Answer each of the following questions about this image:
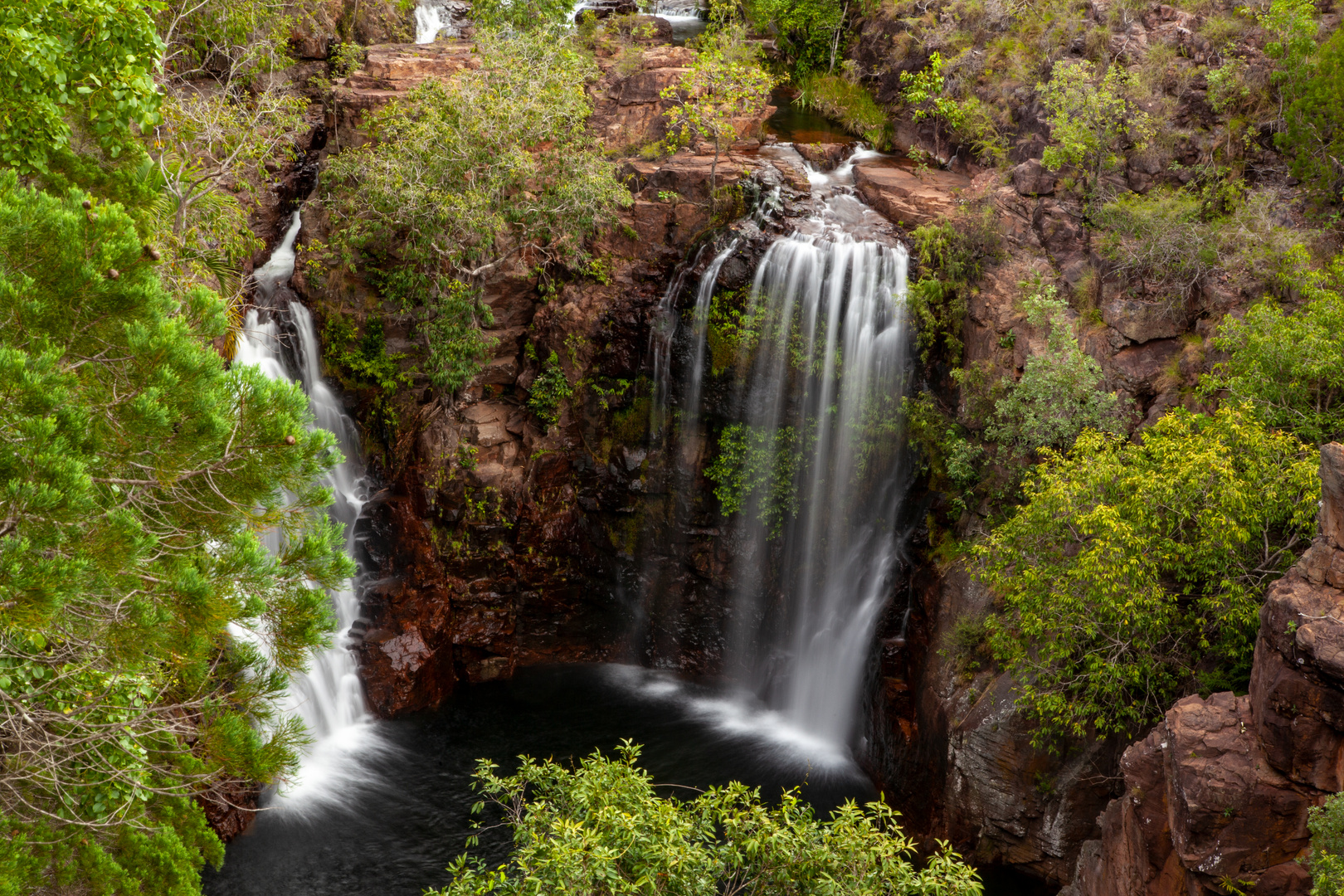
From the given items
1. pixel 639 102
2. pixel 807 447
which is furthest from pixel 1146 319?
pixel 639 102

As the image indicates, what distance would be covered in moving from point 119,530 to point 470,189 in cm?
1475

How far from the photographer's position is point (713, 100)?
24406 mm

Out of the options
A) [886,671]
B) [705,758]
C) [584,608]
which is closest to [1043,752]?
[886,671]

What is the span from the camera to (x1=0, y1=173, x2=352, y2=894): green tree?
755 centimetres

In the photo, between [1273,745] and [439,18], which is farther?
[439,18]

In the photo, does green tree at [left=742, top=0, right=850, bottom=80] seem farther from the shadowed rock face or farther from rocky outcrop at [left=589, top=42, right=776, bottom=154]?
the shadowed rock face

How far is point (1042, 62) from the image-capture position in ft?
77.3

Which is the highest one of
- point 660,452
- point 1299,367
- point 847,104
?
point 847,104

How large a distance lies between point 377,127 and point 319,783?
1582cm

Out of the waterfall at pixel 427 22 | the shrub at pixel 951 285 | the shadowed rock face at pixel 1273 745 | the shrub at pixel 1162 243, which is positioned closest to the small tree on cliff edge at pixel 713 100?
the shrub at pixel 951 285

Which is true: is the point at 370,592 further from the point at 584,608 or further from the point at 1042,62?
the point at 1042,62

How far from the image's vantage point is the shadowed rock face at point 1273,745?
34.9 feet

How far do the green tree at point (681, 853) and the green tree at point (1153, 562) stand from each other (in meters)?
4.62

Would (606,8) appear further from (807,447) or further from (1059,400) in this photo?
(1059,400)
